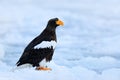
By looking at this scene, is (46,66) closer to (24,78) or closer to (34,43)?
(34,43)

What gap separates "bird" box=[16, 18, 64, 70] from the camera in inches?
608

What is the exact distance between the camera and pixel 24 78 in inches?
486

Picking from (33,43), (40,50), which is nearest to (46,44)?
(40,50)

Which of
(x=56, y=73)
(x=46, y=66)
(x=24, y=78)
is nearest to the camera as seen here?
(x=24, y=78)

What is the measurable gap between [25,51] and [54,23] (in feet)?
5.16

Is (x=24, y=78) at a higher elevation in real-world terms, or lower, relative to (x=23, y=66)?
lower

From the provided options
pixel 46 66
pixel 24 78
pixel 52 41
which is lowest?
pixel 24 78

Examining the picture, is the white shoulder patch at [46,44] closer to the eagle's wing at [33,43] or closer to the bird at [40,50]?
the bird at [40,50]

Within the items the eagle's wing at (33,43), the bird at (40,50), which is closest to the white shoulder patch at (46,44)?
the bird at (40,50)

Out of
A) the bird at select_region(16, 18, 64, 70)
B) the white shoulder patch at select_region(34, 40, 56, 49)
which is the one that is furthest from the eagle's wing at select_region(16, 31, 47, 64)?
the white shoulder patch at select_region(34, 40, 56, 49)

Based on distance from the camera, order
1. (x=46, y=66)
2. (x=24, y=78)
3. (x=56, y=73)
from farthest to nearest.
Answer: (x=46, y=66), (x=56, y=73), (x=24, y=78)

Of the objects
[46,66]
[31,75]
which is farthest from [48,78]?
[46,66]

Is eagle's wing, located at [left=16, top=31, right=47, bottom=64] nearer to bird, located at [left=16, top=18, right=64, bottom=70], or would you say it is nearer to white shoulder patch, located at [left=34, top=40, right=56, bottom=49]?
bird, located at [left=16, top=18, right=64, bottom=70]

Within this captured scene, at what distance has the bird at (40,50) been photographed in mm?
15445
